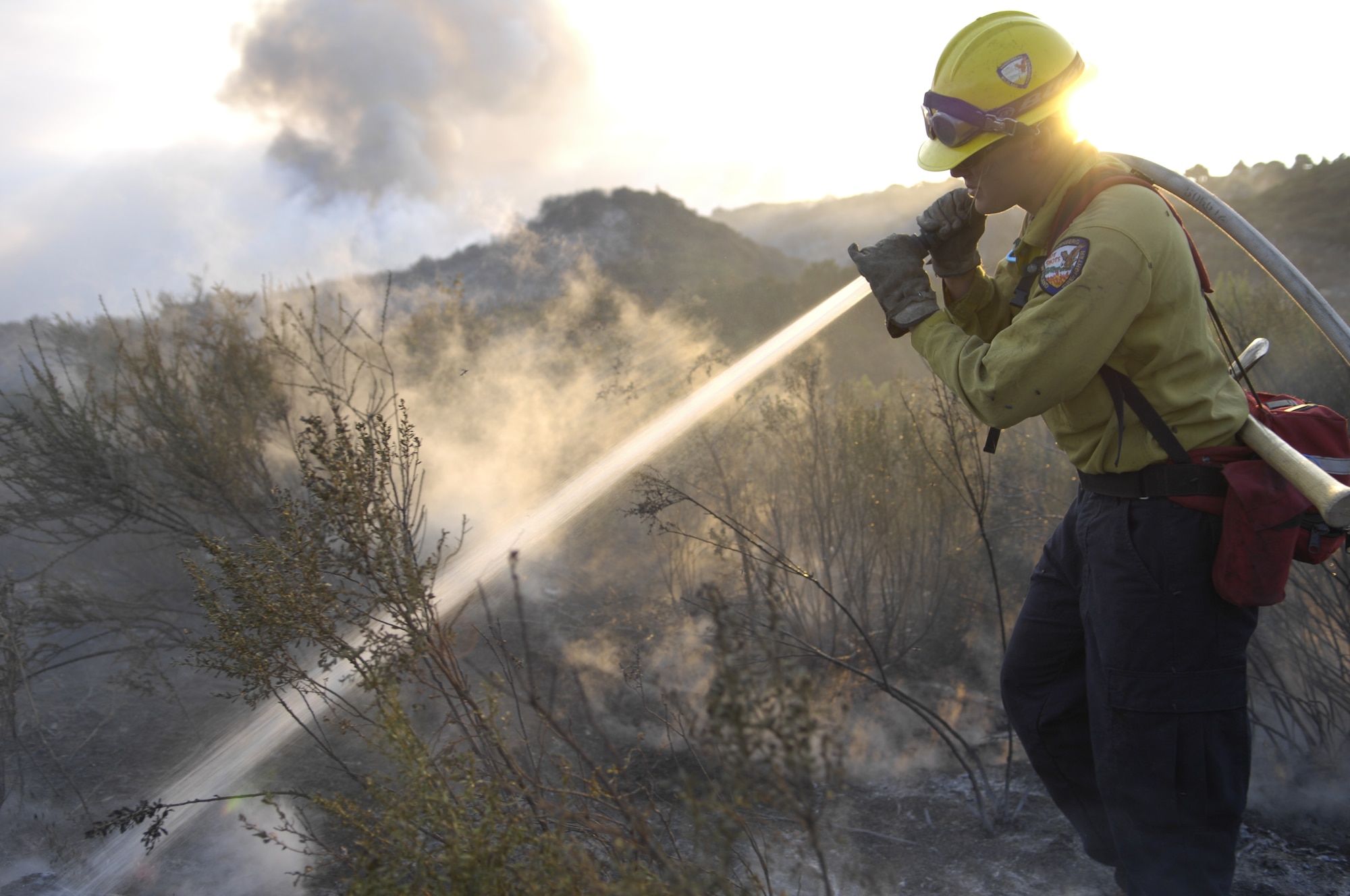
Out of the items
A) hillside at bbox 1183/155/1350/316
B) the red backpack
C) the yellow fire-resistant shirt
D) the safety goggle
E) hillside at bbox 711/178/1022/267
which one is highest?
hillside at bbox 711/178/1022/267

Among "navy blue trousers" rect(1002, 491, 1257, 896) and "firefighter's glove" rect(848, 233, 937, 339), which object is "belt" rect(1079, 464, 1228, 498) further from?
"firefighter's glove" rect(848, 233, 937, 339)

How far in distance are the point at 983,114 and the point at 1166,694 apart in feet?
4.59

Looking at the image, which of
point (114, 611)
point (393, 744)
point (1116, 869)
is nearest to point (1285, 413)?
point (1116, 869)

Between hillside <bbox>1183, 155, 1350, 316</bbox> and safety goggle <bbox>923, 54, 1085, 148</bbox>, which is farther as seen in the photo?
hillside <bbox>1183, 155, 1350, 316</bbox>

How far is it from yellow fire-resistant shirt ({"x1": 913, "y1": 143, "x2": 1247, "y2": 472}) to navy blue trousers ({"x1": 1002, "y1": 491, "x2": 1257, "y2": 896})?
18cm

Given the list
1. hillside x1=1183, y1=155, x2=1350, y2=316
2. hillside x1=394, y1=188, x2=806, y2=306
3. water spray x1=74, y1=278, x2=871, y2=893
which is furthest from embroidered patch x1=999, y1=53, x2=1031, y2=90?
hillside x1=394, y1=188, x2=806, y2=306

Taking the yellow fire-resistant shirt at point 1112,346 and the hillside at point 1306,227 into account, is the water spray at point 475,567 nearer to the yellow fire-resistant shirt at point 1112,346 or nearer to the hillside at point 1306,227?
the yellow fire-resistant shirt at point 1112,346

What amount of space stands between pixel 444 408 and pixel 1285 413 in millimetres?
7258

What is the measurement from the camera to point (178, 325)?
6930 mm

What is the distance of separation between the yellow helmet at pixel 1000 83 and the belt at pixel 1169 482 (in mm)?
858

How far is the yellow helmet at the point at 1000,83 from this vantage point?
183 cm

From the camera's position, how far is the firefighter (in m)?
1.62

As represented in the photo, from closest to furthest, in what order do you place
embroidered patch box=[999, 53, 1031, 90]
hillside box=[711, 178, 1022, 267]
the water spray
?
embroidered patch box=[999, 53, 1031, 90] → the water spray → hillside box=[711, 178, 1022, 267]

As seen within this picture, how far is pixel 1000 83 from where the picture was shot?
1.83 m
